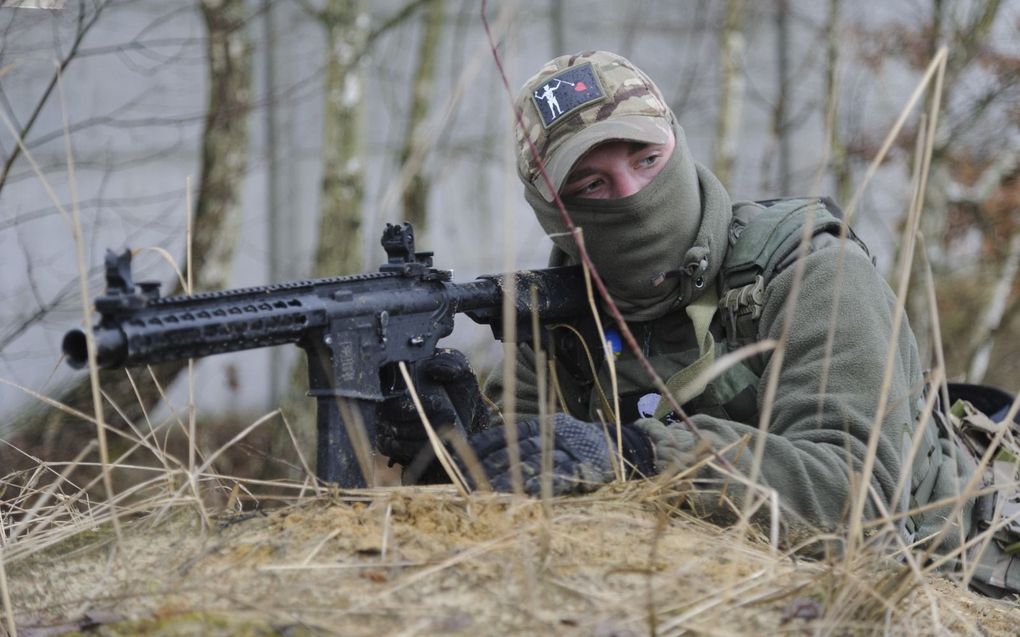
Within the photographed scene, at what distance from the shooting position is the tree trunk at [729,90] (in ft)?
34.0

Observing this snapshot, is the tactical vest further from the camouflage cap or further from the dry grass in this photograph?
the dry grass

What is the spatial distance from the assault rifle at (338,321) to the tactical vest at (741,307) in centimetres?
42

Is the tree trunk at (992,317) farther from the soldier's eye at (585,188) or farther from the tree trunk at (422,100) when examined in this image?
the soldier's eye at (585,188)

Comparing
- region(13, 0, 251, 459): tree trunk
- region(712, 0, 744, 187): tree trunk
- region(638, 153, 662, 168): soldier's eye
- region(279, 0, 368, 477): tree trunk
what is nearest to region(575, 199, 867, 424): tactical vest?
region(638, 153, 662, 168): soldier's eye

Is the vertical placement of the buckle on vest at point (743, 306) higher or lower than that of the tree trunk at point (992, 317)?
higher

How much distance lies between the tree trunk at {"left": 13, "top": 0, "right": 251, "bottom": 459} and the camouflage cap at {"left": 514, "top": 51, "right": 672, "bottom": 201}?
2.50 meters

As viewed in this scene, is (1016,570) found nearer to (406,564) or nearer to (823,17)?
(406,564)

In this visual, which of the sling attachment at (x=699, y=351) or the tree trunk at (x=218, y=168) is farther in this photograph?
the tree trunk at (x=218, y=168)

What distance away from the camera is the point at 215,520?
233 cm

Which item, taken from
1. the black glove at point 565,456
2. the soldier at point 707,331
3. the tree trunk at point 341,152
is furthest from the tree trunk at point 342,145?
the black glove at point 565,456

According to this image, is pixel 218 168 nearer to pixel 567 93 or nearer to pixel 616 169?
pixel 567 93

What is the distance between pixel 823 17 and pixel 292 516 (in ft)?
36.5

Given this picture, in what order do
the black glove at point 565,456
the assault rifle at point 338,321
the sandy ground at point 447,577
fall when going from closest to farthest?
the sandy ground at point 447,577, the assault rifle at point 338,321, the black glove at point 565,456

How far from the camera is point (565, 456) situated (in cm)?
243
